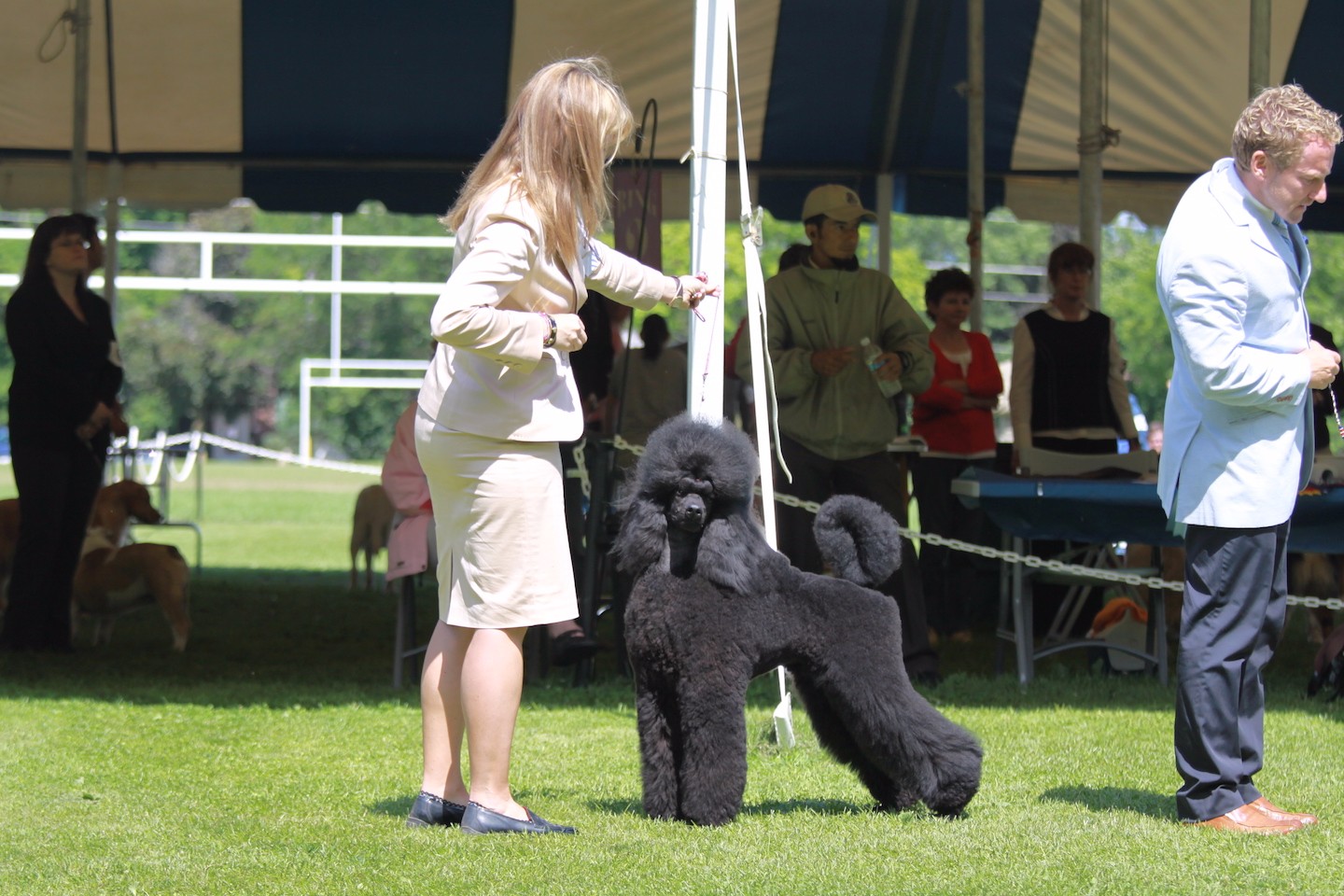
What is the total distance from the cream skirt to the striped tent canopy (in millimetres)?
6145

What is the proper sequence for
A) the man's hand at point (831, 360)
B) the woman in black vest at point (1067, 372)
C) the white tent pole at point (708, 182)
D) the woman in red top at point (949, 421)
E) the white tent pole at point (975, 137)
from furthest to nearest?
the white tent pole at point (975, 137) → the woman in red top at point (949, 421) → the woman in black vest at point (1067, 372) → the man's hand at point (831, 360) → the white tent pole at point (708, 182)

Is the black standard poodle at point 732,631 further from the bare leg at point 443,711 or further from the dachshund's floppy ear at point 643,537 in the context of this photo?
the bare leg at point 443,711

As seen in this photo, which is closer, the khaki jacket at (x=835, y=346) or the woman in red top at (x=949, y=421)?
the khaki jacket at (x=835, y=346)

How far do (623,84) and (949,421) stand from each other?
11.8ft

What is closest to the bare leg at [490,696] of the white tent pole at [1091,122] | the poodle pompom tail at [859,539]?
the poodle pompom tail at [859,539]

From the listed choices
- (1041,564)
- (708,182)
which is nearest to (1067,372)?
(1041,564)

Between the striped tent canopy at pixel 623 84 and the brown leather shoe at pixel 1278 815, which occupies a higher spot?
the striped tent canopy at pixel 623 84

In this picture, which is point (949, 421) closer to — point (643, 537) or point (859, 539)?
point (859, 539)

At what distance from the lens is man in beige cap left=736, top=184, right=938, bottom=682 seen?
5824 mm

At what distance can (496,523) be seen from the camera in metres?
3.24

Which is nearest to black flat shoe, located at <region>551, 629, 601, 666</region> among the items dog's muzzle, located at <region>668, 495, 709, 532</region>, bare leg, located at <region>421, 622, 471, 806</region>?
bare leg, located at <region>421, 622, 471, 806</region>


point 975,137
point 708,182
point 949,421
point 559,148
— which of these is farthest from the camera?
point 975,137

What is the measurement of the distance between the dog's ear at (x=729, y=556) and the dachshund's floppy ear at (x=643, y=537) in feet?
0.29

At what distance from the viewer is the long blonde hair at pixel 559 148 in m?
3.17
